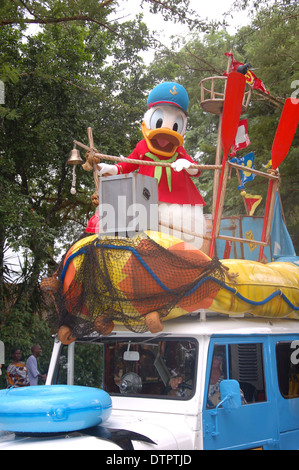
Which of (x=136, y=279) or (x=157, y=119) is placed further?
(x=157, y=119)

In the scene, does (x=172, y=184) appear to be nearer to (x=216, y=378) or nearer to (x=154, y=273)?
(x=154, y=273)

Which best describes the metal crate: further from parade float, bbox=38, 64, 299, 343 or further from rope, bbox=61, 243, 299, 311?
rope, bbox=61, 243, 299, 311

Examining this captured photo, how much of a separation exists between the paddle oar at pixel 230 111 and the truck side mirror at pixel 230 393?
1.37 m

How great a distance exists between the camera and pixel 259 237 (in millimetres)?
5867

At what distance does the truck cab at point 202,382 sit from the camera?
139 inches

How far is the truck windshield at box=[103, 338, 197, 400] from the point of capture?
3795mm

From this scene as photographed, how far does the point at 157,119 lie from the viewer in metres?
5.44

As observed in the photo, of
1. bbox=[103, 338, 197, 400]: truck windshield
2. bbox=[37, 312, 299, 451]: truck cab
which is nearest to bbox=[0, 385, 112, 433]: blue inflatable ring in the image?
bbox=[37, 312, 299, 451]: truck cab

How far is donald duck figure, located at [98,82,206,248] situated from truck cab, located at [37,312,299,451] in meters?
Result: 1.10

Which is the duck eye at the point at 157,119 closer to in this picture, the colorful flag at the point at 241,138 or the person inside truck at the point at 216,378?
the colorful flag at the point at 241,138

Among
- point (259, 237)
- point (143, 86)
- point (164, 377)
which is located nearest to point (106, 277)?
point (164, 377)

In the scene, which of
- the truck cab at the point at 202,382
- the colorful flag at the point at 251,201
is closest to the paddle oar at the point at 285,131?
the colorful flag at the point at 251,201

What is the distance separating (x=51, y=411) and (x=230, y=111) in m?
2.90

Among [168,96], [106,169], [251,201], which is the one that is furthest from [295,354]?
[168,96]
